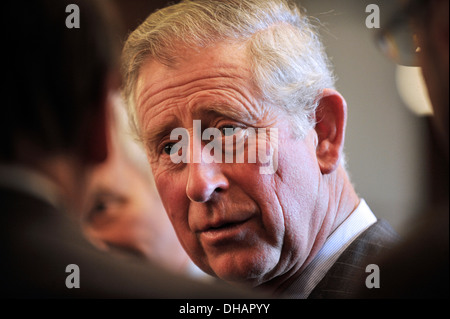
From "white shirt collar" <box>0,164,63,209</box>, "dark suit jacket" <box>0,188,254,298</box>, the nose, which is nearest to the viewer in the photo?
"dark suit jacket" <box>0,188,254,298</box>

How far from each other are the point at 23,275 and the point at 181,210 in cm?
40

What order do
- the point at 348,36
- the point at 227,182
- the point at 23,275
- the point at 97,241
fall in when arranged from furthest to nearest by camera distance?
the point at 97,241, the point at 348,36, the point at 227,182, the point at 23,275

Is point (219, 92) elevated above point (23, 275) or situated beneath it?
elevated above

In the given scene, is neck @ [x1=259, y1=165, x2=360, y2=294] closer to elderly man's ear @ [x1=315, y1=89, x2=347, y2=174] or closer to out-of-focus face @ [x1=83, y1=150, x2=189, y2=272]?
elderly man's ear @ [x1=315, y1=89, x2=347, y2=174]

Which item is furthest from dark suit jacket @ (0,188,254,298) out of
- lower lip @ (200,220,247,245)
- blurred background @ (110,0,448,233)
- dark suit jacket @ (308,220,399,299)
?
blurred background @ (110,0,448,233)

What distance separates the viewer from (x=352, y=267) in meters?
1.33

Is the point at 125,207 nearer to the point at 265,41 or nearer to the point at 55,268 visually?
the point at 55,268

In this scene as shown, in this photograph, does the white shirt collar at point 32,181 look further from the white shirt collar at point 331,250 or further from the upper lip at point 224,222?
the white shirt collar at point 331,250

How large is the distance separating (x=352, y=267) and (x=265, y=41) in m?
0.58

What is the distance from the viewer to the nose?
126 centimetres

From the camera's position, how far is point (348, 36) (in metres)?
1.40

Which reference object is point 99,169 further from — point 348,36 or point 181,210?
point 348,36

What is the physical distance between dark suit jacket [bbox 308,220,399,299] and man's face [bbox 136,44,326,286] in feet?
0.31

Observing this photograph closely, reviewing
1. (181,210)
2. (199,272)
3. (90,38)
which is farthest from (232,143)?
(90,38)
